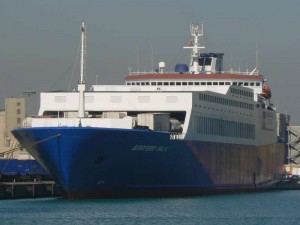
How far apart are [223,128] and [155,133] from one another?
12.8 meters

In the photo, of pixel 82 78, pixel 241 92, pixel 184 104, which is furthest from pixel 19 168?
pixel 82 78

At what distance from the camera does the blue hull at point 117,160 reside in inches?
2544

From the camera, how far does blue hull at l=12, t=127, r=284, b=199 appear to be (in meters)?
64.6

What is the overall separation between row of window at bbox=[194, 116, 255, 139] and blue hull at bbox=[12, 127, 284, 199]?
4.11ft

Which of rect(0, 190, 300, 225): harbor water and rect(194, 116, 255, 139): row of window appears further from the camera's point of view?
rect(194, 116, 255, 139): row of window

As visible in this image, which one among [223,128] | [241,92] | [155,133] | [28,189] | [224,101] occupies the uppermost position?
[241,92]

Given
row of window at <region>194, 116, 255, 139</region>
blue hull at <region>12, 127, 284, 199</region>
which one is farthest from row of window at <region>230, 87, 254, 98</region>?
blue hull at <region>12, 127, 284, 199</region>

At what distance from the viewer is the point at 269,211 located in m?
64.1

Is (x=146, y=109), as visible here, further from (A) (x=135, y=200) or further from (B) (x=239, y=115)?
(B) (x=239, y=115)

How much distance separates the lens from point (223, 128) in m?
79.4

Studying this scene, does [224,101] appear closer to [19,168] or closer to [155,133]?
[155,133]

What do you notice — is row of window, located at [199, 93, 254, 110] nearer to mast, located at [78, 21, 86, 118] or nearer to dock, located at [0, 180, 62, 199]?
mast, located at [78, 21, 86, 118]

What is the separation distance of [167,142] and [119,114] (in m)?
3.03

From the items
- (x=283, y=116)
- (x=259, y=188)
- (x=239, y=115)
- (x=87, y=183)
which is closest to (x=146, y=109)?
(x=87, y=183)
